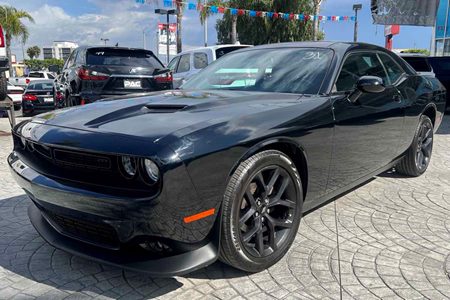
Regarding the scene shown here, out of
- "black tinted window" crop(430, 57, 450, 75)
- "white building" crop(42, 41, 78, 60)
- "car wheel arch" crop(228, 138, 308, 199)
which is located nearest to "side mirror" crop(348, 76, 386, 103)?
"car wheel arch" crop(228, 138, 308, 199)

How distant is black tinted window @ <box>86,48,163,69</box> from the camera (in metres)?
7.79

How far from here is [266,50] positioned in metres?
3.88

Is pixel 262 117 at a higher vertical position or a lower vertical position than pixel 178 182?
higher

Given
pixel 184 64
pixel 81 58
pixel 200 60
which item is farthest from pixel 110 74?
pixel 184 64

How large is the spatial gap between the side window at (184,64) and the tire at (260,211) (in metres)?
7.97

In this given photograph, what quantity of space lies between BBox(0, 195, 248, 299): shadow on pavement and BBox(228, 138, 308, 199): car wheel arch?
0.78 metres

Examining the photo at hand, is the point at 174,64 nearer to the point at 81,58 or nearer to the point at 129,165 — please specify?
the point at 81,58

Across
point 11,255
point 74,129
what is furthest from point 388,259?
point 11,255

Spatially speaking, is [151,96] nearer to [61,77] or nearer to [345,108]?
[345,108]

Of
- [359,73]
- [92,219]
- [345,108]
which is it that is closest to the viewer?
[92,219]

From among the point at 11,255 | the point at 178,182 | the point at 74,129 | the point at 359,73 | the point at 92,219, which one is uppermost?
the point at 359,73

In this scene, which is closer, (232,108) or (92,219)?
(92,219)

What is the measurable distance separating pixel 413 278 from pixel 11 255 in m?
2.77

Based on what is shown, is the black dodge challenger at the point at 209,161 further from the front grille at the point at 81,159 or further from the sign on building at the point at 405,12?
the sign on building at the point at 405,12
